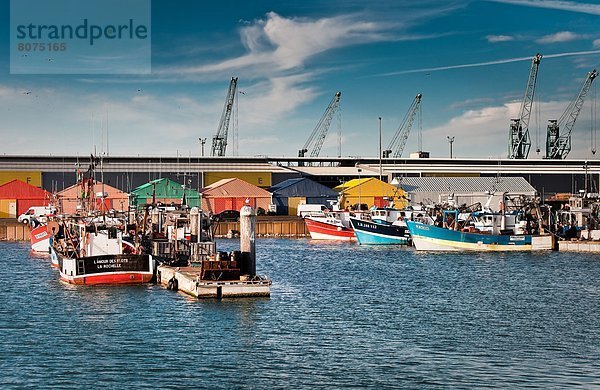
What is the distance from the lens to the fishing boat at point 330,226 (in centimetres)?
7712

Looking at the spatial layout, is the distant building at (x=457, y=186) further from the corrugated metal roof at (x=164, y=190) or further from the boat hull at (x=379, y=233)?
the boat hull at (x=379, y=233)

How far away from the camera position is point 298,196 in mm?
95625

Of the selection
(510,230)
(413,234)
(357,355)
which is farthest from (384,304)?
(510,230)

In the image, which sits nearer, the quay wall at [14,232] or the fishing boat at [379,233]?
the fishing boat at [379,233]

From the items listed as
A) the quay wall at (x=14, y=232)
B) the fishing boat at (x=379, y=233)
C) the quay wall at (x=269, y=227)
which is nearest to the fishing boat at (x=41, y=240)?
the quay wall at (x=14, y=232)

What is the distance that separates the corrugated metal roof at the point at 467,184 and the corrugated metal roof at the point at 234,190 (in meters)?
17.7

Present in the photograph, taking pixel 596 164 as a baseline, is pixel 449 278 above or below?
below

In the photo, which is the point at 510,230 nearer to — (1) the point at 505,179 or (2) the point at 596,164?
(1) the point at 505,179

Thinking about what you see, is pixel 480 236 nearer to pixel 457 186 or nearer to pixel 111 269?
pixel 111 269

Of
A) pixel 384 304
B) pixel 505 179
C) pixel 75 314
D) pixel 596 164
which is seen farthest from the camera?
pixel 596 164

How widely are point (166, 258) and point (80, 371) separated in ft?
68.1

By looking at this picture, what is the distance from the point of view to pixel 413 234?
6328 cm

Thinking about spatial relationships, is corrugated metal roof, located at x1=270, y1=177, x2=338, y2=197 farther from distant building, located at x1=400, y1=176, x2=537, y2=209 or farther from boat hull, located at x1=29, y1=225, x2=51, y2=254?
boat hull, located at x1=29, y1=225, x2=51, y2=254

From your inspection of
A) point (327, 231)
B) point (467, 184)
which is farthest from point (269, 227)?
point (467, 184)
